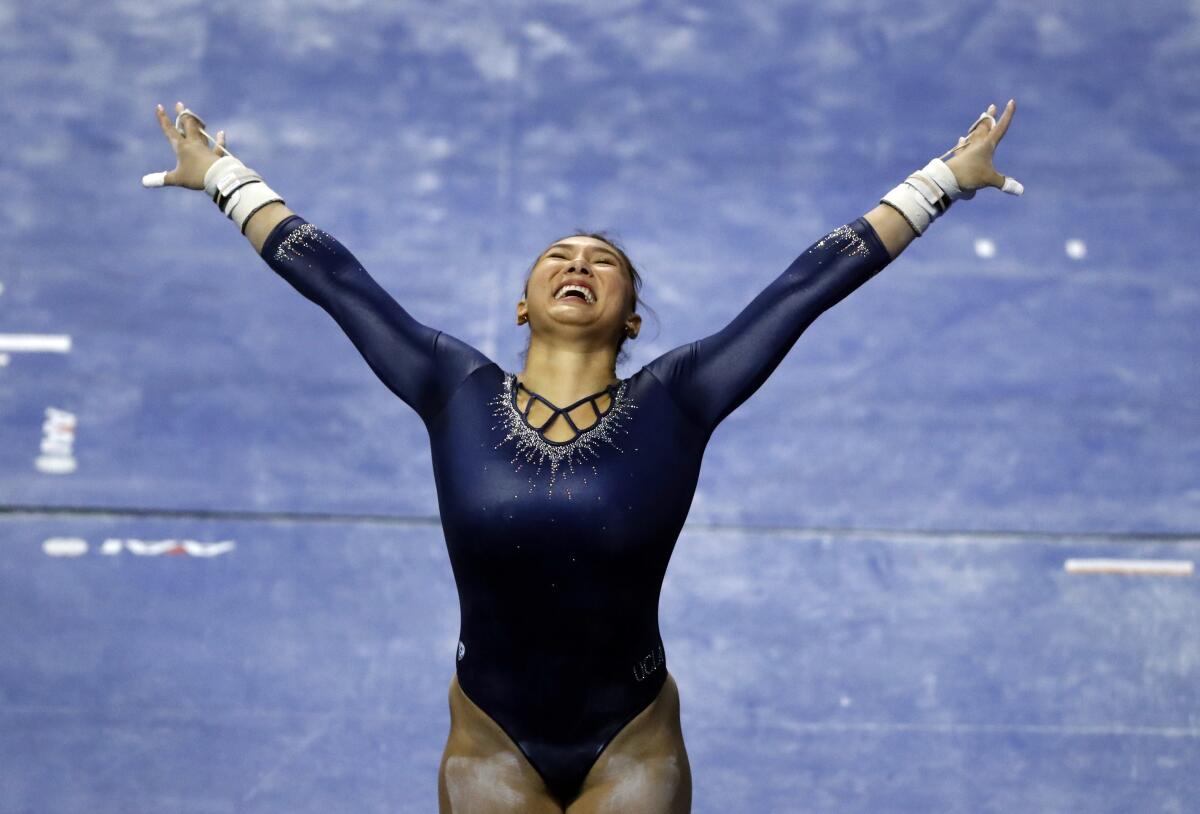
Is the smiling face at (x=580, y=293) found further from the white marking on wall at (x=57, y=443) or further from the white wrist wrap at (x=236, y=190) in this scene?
the white marking on wall at (x=57, y=443)

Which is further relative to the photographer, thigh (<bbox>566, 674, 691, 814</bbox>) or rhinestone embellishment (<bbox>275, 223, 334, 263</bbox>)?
rhinestone embellishment (<bbox>275, 223, 334, 263</bbox>)

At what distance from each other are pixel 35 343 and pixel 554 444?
2644 mm

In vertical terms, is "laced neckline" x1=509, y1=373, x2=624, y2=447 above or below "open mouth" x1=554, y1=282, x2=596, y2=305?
below

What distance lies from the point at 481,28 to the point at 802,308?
293cm

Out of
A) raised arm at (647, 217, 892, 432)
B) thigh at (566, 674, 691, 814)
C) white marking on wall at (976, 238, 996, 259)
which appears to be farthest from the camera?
white marking on wall at (976, 238, 996, 259)

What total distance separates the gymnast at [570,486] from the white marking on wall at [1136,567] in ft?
5.75

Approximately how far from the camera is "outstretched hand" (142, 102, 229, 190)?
9.34 feet

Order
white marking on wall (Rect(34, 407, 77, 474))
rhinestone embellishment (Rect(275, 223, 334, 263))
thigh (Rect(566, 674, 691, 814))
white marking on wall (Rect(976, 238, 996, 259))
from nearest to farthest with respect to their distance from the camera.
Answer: thigh (Rect(566, 674, 691, 814)), rhinestone embellishment (Rect(275, 223, 334, 263)), white marking on wall (Rect(34, 407, 77, 474)), white marking on wall (Rect(976, 238, 996, 259))

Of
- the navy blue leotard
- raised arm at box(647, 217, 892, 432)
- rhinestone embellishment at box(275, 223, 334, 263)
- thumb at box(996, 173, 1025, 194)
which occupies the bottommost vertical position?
the navy blue leotard

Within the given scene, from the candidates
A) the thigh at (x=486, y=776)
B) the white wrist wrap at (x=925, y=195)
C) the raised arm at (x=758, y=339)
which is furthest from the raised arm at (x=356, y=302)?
the white wrist wrap at (x=925, y=195)

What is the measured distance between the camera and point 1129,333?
15.1 feet

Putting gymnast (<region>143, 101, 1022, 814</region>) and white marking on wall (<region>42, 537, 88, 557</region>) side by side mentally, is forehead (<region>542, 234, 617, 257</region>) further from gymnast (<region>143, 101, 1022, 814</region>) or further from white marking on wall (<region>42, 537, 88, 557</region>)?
white marking on wall (<region>42, 537, 88, 557</region>)

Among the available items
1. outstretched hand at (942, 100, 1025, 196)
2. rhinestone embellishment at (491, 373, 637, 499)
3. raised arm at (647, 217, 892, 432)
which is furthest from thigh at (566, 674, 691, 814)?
outstretched hand at (942, 100, 1025, 196)

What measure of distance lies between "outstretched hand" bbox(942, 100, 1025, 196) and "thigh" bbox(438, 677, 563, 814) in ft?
4.23
